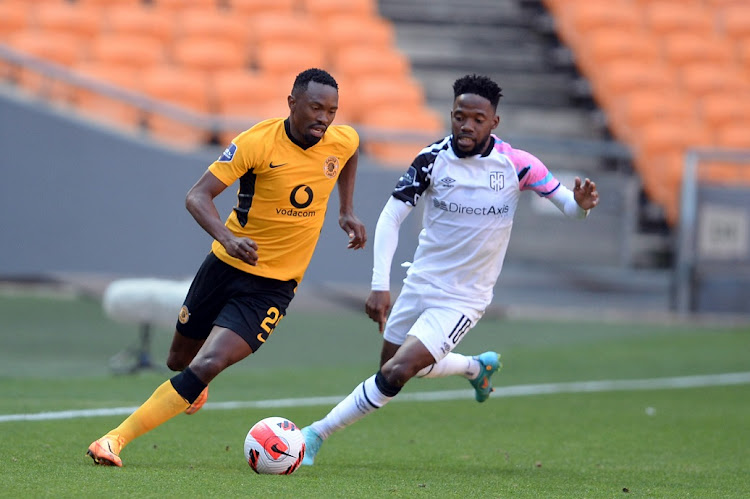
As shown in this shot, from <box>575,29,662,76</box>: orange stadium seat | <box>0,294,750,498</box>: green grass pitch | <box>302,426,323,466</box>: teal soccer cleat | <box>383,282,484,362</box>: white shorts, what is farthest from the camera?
<box>575,29,662,76</box>: orange stadium seat

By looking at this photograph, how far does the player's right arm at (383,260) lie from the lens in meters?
6.46

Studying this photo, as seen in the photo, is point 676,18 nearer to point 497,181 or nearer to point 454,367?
point 454,367

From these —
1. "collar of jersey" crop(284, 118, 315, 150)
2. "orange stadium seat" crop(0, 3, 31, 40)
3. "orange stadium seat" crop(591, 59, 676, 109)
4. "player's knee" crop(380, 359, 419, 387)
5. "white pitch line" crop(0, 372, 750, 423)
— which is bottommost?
"white pitch line" crop(0, 372, 750, 423)

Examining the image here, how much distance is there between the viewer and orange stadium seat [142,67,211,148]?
15.3 m

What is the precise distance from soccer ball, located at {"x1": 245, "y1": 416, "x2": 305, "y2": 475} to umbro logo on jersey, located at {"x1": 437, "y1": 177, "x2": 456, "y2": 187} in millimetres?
1703

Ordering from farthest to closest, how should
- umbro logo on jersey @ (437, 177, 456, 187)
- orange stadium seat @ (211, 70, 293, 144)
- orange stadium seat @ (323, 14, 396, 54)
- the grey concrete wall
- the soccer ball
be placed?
orange stadium seat @ (323, 14, 396, 54), orange stadium seat @ (211, 70, 293, 144), the grey concrete wall, umbro logo on jersey @ (437, 177, 456, 187), the soccer ball

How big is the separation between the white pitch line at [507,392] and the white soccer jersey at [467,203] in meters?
2.67

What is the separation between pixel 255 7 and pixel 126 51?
2.88m

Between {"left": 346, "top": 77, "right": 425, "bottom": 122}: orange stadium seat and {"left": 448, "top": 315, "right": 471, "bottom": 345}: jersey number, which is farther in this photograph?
{"left": 346, "top": 77, "right": 425, "bottom": 122}: orange stadium seat

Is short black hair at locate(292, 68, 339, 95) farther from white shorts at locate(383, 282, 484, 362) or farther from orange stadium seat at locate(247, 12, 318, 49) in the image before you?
orange stadium seat at locate(247, 12, 318, 49)

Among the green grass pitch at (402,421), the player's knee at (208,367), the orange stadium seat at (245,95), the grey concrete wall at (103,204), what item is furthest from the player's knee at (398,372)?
the orange stadium seat at (245,95)

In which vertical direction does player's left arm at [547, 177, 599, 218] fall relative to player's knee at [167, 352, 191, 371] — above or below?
above

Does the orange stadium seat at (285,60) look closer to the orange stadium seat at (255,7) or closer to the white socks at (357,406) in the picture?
the orange stadium seat at (255,7)

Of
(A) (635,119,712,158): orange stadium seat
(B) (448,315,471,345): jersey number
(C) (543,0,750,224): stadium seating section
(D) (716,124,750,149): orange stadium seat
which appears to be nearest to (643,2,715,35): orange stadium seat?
(C) (543,0,750,224): stadium seating section
